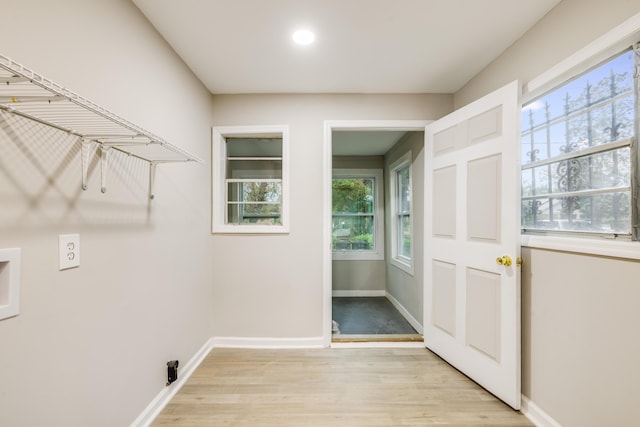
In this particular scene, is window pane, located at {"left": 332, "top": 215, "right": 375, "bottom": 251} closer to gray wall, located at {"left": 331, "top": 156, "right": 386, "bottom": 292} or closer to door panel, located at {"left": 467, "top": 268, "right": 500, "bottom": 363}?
gray wall, located at {"left": 331, "top": 156, "right": 386, "bottom": 292}

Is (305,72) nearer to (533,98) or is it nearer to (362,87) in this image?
(362,87)

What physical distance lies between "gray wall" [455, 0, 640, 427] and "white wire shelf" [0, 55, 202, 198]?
217cm

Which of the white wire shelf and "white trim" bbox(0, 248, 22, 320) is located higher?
the white wire shelf

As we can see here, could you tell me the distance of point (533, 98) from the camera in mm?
1807

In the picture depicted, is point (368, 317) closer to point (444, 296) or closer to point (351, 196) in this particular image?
point (444, 296)

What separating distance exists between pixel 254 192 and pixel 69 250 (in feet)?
5.96

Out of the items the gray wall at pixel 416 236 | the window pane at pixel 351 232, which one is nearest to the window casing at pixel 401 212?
the gray wall at pixel 416 236

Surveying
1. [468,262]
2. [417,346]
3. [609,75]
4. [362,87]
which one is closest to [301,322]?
[417,346]

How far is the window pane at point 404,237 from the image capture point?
154 inches

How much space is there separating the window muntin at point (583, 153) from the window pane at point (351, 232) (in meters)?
3.09

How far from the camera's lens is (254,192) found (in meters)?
2.90

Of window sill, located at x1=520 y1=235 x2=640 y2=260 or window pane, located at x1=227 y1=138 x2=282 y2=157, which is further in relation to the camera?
window pane, located at x1=227 y1=138 x2=282 y2=157

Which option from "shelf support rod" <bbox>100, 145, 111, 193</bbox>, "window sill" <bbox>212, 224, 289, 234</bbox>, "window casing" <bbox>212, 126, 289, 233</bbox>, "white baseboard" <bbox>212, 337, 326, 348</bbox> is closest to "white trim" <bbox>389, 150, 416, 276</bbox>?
"white baseboard" <bbox>212, 337, 326, 348</bbox>

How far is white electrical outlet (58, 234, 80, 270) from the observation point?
1128 mm
